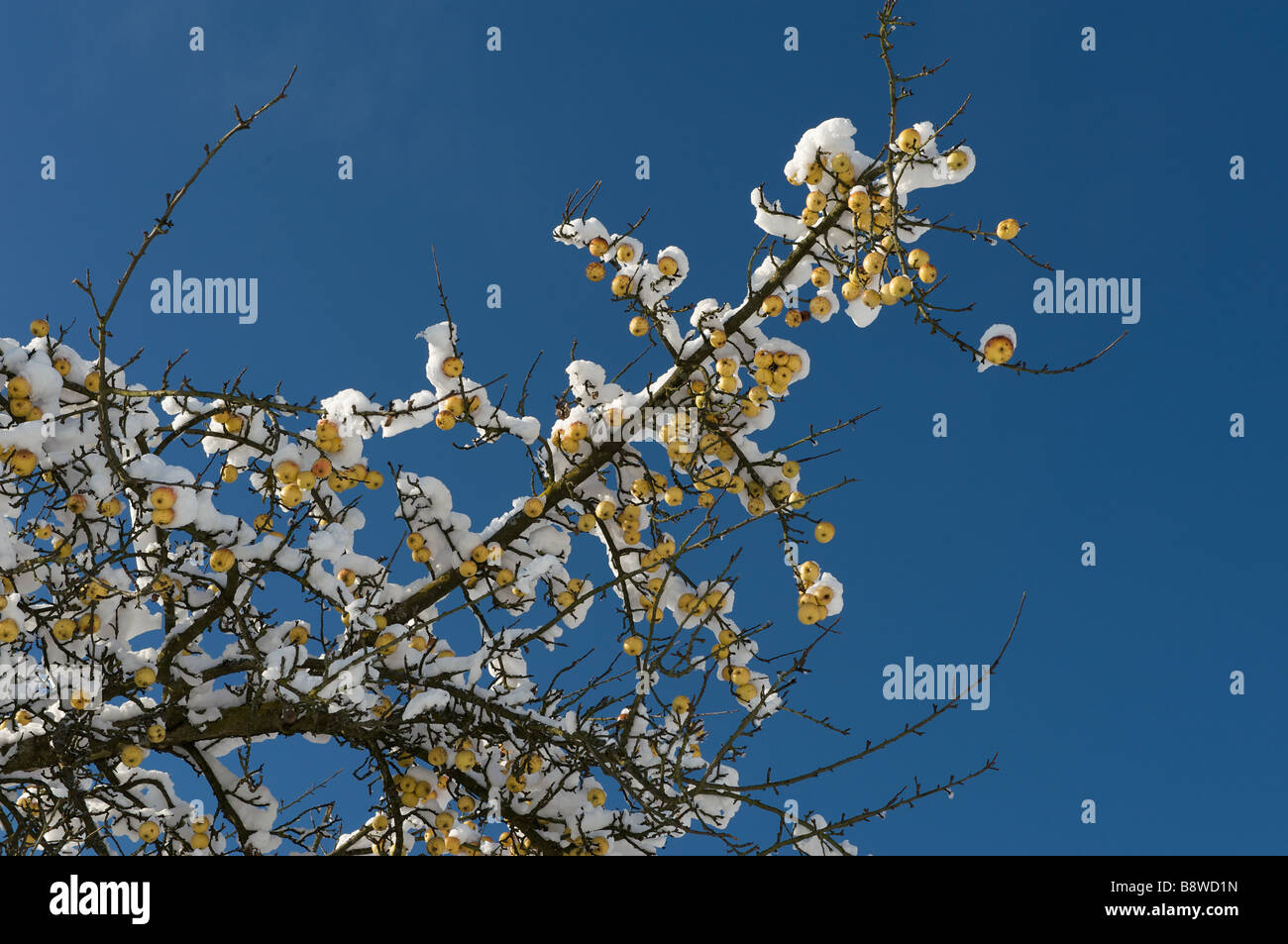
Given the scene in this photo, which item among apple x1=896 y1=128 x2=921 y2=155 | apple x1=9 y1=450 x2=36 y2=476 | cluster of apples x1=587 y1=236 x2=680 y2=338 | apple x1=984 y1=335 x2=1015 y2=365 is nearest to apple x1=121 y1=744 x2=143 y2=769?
apple x1=9 y1=450 x2=36 y2=476

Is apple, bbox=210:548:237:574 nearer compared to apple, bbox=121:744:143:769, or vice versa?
apple, bbox=210:548:237:574

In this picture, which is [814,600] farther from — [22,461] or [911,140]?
[22,461]

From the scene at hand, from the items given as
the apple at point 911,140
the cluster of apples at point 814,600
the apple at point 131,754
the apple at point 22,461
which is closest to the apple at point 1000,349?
the apple at point 911,140

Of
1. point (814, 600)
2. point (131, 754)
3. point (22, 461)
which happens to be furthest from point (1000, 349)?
point (131, 754)

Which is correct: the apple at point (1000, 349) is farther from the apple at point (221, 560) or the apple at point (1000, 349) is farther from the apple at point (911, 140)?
the apple at point (221, 560)

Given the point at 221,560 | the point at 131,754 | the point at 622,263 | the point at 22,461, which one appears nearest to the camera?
the point at 22,461

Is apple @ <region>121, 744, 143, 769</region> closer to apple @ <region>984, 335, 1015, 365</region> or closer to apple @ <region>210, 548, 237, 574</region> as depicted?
apple @ <region>210, 548, 237, 574</region>

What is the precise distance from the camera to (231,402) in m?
4.73

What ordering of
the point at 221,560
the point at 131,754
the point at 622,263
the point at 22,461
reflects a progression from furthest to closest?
the point at 622,263, the point at 131,754, the point at 221,560, the point at 22,461

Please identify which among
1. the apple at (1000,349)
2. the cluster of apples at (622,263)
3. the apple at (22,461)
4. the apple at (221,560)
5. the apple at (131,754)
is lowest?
the apple at (131,754)

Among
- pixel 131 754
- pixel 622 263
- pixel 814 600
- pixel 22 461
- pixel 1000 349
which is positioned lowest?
pixel 131 754

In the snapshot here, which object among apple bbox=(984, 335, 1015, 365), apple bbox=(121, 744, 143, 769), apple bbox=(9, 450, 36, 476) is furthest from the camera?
apple bbox=(121, 744, 143, 769)
